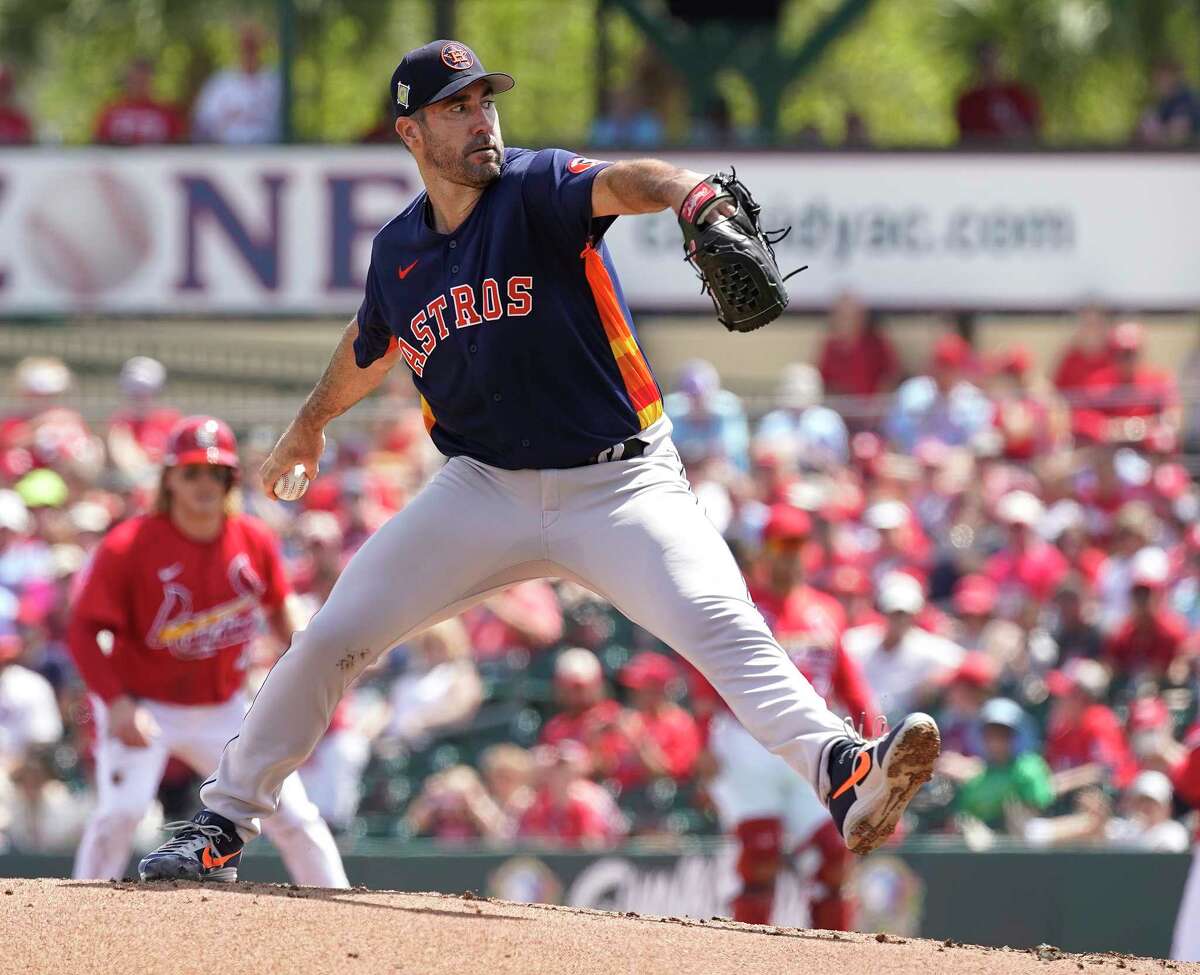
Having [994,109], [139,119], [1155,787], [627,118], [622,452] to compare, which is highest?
[994,109]

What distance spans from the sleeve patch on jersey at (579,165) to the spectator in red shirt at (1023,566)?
667 cm

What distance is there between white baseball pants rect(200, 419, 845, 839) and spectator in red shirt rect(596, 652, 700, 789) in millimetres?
5176

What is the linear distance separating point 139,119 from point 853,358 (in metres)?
5.46

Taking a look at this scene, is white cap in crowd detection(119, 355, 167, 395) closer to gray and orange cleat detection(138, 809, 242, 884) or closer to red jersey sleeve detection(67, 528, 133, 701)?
red jersey sleeve detection(67, 528, 133, 701)

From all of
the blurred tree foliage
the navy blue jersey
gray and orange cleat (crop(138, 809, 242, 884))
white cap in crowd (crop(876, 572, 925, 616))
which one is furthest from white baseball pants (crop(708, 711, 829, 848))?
the blurred tree foliage

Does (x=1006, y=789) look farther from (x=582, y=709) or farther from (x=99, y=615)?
(x=99, y=615)

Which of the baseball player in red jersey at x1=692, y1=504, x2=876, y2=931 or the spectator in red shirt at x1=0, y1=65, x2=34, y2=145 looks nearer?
the baseball player in red jersey at x1=692, y1=504, x2=876, y2=931

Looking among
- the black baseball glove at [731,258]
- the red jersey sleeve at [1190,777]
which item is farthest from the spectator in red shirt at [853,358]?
the black baseball glove at [731,258]

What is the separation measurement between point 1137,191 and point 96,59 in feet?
48.7

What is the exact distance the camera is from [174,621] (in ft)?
23.5

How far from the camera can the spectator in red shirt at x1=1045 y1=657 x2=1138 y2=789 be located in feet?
32.9

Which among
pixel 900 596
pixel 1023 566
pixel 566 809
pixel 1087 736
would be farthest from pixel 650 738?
pixel 1023 566

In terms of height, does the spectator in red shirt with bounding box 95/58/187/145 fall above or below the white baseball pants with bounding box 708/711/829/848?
above

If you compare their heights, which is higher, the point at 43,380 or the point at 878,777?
the point at 43,380
